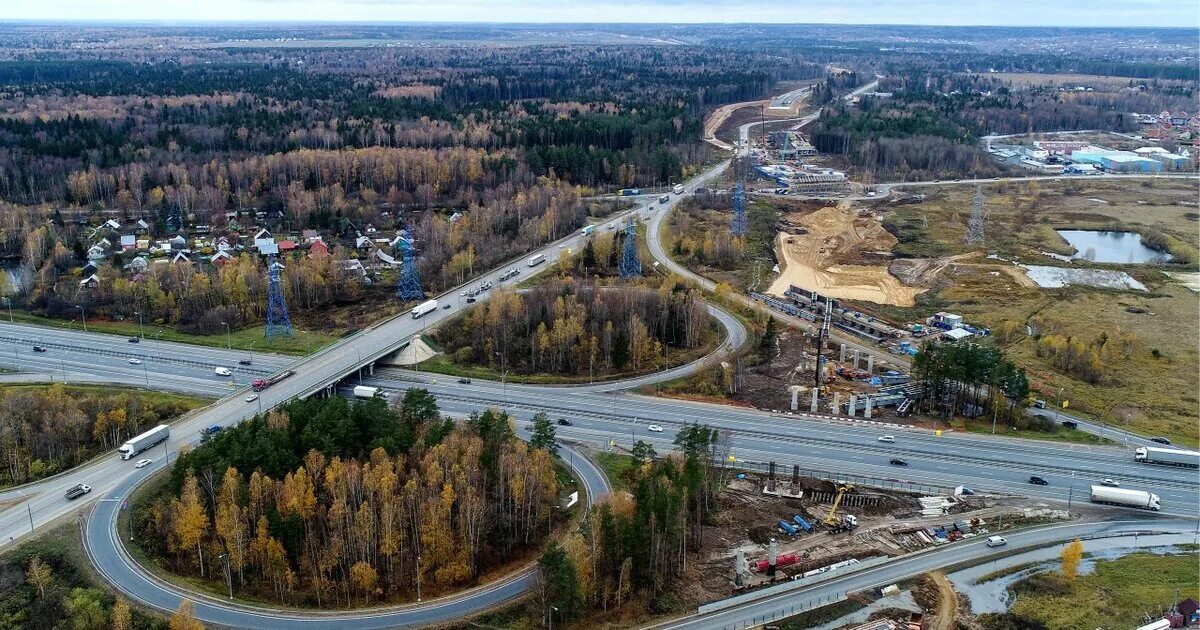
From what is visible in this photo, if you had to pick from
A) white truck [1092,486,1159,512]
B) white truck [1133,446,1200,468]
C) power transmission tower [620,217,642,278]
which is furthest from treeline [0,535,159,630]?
power transmission tower [620,217,642,278]

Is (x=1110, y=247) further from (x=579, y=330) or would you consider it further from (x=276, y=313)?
(x=276, y=313)

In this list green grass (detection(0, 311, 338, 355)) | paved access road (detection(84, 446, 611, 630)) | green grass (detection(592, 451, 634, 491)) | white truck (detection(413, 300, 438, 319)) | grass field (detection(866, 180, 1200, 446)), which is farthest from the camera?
white truck (detection(413, 300, 438, 319))

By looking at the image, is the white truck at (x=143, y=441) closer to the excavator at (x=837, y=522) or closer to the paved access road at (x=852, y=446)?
the paved access road at (x=852, y=446)

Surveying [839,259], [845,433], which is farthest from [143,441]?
[839,259]

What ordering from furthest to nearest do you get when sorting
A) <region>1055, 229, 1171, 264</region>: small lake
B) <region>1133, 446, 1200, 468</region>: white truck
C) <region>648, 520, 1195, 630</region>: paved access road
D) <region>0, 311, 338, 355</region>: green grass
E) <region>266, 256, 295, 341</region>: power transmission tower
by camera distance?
<region>1055, 229, 1171, 264</region>: small lake
<region>266, 256, 295, 341</region>: power transmission tower
<region>0, 311, 338, 355</region>: green grass
<region>1133, 446, 1200, 468</region>: white truck
<region>648, 520, 1195, 630</region>: paved access road

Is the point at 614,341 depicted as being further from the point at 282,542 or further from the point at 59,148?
the point at 59,148

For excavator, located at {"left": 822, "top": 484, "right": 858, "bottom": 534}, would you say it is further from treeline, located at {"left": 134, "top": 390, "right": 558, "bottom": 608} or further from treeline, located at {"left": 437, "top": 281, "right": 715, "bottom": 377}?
treeline, located at {"left": 437, "top": 281, "right": 715, "bottom": 377}
